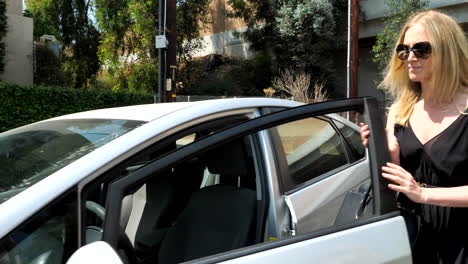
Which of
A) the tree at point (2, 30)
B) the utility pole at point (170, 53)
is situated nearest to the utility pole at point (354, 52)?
the utility pole at point (170, 53)

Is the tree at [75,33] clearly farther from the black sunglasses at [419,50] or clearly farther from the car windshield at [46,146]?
the black sunglasses at [419,50]

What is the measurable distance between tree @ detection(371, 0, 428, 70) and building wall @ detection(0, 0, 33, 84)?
13.4 metres

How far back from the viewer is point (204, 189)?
2098 millimetres

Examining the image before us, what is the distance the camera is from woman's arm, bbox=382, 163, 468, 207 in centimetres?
133

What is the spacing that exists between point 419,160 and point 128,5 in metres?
15.8

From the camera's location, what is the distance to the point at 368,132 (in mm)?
1494

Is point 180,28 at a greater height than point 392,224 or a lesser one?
greater

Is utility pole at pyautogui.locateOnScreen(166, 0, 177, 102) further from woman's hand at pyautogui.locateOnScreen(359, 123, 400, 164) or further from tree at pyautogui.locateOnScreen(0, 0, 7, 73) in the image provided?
tree at pyautogui.locateOnScreen(0, 0, 7, 73)

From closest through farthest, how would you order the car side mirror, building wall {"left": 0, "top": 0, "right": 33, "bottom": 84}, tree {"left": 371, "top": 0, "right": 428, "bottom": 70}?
1. the car side mirror
2. building wall {"left": 0, "top": 0, "right": 33, "bottom": 84}
3. tree {"left": 371, "top": 0, "right": 428, "bottom": 70}

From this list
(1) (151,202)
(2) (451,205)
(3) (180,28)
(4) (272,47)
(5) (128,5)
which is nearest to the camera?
(2) (451,205)

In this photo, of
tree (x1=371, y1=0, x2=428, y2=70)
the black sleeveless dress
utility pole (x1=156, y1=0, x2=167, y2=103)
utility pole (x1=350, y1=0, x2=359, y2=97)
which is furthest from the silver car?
tree (x1=371, y1=0, x2=428, y2=70)

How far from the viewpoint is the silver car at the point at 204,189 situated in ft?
3.84

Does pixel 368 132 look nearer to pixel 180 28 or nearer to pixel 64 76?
pixel 180 28

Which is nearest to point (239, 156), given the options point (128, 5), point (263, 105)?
point (263, 105)
